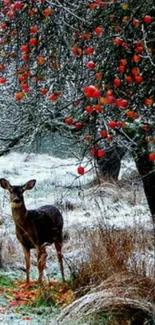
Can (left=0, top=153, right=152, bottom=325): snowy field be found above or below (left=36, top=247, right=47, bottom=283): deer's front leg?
above

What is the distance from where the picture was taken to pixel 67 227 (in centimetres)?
943

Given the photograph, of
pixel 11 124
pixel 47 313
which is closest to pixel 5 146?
pixel 11 124

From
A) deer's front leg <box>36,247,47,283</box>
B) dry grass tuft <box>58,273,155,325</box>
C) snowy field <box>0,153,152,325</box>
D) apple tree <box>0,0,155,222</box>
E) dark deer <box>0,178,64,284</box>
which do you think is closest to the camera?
apple tree <box>0,0,155,222</box>

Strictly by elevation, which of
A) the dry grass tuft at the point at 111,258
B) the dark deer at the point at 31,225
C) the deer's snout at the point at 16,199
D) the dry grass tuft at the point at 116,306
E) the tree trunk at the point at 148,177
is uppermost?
the tree trunk at the point at 148,177

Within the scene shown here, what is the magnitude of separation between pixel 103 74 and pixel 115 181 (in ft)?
32.7

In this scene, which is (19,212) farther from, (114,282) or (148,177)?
(148,177)

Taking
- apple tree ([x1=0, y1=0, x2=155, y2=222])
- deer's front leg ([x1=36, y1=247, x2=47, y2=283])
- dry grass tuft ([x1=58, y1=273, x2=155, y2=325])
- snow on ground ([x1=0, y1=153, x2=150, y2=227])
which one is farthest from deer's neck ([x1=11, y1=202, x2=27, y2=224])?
apple tree ([x1=0, y1=0, x2=155, y2=222])

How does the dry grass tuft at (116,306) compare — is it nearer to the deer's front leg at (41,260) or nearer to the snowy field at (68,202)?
the snowy field at (68,202)

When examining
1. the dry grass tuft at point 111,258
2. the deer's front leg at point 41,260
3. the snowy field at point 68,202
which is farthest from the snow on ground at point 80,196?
the deer's front leg at point 41,260

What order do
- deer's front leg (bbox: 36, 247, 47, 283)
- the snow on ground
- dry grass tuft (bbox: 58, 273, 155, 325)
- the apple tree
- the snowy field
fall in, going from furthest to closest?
1. the snow on ground
2. the snowy field
3. deer's front leg (bbox: 36, 247, 47, 283)
4. dry grass tuft (bbox: 58, 273, 155, 325)
5. the apple tree

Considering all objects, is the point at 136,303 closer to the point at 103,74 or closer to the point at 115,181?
the point at 103,74

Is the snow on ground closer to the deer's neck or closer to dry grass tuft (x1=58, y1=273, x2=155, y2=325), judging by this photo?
the deer's neck

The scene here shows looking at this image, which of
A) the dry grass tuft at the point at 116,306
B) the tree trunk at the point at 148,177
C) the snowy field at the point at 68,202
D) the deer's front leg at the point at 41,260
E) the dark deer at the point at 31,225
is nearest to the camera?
the dry grass tuft at the point at 116,306

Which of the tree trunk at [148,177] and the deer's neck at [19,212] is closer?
the deer's neck at [19,212]
